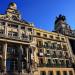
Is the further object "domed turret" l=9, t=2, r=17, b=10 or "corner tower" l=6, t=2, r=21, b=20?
"domed turret" l=9, t=2, r=17, b=10

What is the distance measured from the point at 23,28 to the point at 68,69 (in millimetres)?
18277

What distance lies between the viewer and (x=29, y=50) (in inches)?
1778

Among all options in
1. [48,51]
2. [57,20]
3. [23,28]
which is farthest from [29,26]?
[57,20]

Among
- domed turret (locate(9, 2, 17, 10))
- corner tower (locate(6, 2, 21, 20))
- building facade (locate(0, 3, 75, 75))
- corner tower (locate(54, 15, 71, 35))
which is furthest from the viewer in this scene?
corner tower (locate(54, 15, 71, 35))

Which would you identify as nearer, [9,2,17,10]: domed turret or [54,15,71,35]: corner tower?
[9,2,17,10]: domed turret

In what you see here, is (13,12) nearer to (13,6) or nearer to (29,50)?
(13,6)

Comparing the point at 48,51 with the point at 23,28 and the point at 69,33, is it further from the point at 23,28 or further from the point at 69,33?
the point at 69,33

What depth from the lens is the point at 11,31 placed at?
45.4m

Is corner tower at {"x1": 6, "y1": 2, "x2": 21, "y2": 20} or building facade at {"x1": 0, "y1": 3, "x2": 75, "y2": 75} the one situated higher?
corner tower at {"x1": 6, "y1": 2, "x2": 21, "y2": 20}

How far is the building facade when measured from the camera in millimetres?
41844

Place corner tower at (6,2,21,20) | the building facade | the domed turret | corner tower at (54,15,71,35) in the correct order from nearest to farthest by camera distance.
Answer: the building facade
corner tower at (6,2,21,20)
the domed turret
corner tower at (54,15,71,35)

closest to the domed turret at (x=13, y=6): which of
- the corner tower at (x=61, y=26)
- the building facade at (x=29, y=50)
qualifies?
the building facade at (x=29, y=50)

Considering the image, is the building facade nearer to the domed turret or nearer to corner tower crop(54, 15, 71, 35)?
the domed turret

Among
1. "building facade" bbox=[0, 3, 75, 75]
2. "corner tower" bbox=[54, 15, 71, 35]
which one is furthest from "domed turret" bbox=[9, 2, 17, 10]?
"corner tower" bbox=[54, 15, 71, 35]
